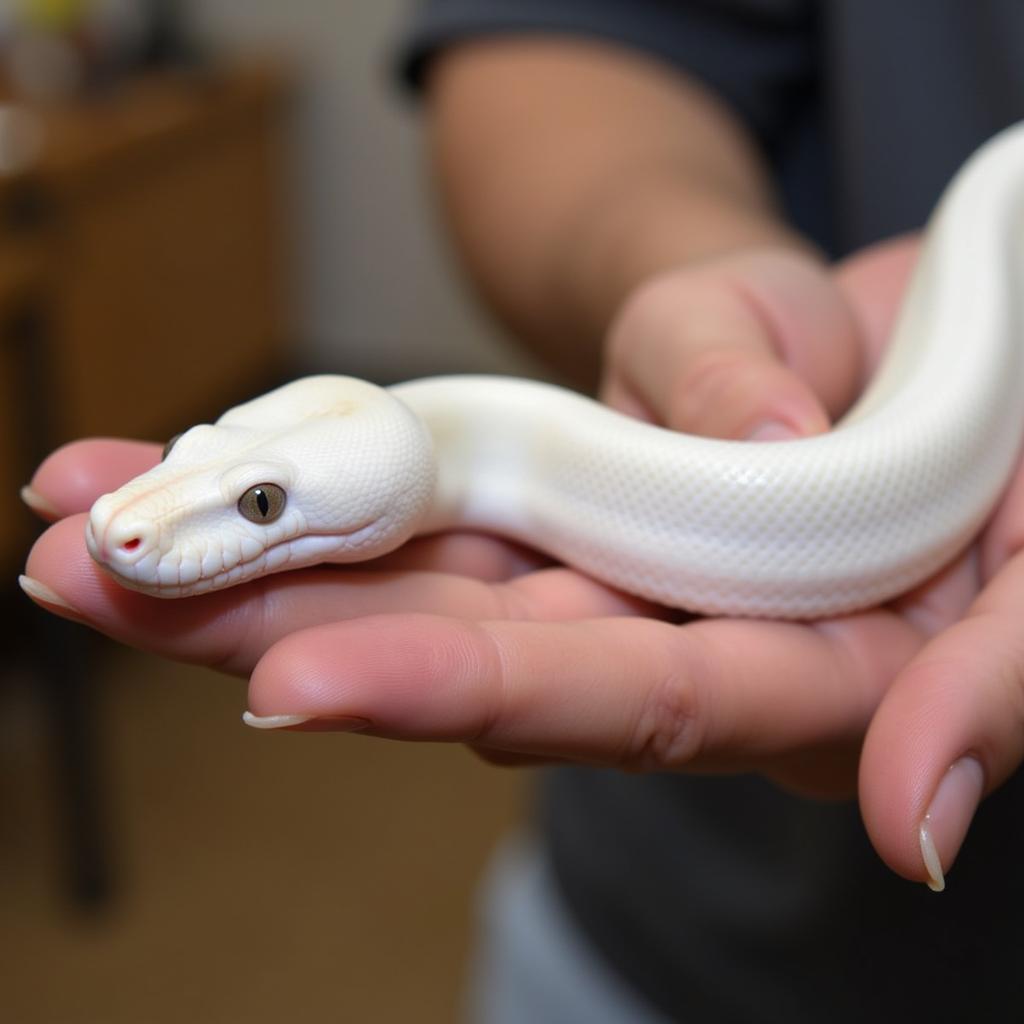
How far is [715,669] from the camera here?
66 centimetres

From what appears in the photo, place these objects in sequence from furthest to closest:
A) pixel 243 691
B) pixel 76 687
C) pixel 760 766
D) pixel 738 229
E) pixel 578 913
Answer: pixel 243 691 → pixel 76 687 → pixel 578 913 → pixel 738 229 → pixel 760 766

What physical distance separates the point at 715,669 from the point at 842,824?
19.2 inches

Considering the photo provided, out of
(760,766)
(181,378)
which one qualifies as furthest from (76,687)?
(760,766)

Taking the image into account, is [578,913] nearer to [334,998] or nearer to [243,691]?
[334,998]

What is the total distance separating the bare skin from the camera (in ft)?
1.91

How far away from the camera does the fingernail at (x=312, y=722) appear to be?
56 centimetres

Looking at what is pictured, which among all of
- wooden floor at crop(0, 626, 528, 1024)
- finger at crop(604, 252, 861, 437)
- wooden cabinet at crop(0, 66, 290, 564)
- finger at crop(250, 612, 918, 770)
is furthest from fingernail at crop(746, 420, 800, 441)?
wooden floor at crop(0, 626, 528, 1024)

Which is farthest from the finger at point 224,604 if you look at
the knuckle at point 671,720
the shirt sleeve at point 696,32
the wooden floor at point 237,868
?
the wooden floor at point 237,868

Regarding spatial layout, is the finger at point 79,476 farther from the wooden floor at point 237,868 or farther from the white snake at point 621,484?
the wooden floor at point 237,868

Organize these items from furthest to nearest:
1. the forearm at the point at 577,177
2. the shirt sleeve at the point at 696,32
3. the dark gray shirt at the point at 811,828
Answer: the shirt sleeve at the point at 696,32
the forearm at the point at 577,177
the dark gray shirt at the point at 811,828

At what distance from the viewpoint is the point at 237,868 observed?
250 cm

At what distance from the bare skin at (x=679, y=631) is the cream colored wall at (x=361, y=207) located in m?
2.66

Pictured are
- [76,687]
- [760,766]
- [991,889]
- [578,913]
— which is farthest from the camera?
[76,687]

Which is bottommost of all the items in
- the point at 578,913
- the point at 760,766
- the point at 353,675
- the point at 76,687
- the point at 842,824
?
the point at 76,687
